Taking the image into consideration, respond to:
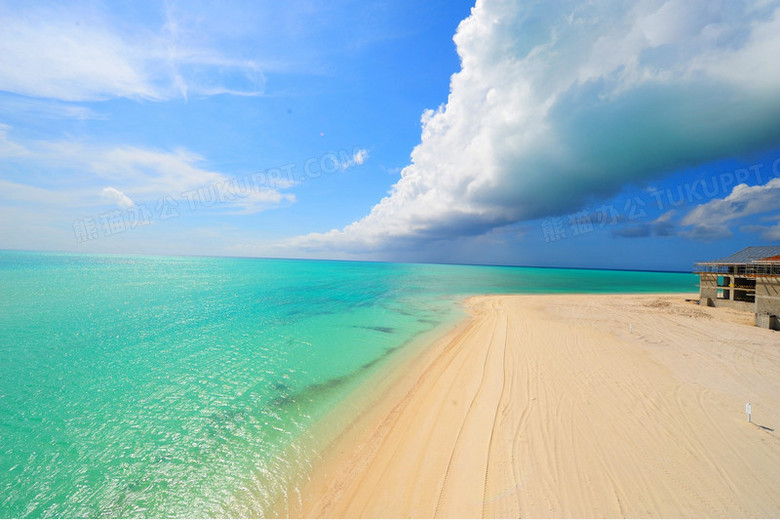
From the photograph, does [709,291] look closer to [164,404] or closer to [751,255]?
[751,255]

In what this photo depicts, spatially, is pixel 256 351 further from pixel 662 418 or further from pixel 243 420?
pixel 662 418

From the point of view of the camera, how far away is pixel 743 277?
3008cm

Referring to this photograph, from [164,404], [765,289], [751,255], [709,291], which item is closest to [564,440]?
[164,404]

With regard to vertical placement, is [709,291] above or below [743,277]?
below

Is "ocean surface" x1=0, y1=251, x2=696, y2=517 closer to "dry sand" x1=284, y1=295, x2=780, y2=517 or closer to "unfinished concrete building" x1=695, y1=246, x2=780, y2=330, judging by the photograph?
"dry sand" x1=284, y1=295, x2=780, y2=517

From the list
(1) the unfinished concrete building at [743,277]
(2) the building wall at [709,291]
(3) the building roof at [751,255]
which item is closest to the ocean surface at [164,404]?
(1) the unfinished concrete building at [743,277]

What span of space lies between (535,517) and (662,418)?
272 inches

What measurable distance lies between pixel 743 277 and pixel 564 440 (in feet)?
137

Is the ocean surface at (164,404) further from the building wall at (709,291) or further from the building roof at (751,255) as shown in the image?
the building roof at (751,255)

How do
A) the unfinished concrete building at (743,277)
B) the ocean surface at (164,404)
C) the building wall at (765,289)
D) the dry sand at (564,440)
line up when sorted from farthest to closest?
1. the unfinished concrete building at (743,277)
2. the building wall at (765,289)
3. the ocean surface at (164,404)
4. the dry sand at (564,440)

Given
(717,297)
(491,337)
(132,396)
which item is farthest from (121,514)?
(717,297)

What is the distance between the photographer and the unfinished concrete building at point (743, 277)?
1067 inches

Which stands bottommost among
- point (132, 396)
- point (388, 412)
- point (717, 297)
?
point (717, 297)

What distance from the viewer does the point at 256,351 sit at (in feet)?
54.6
